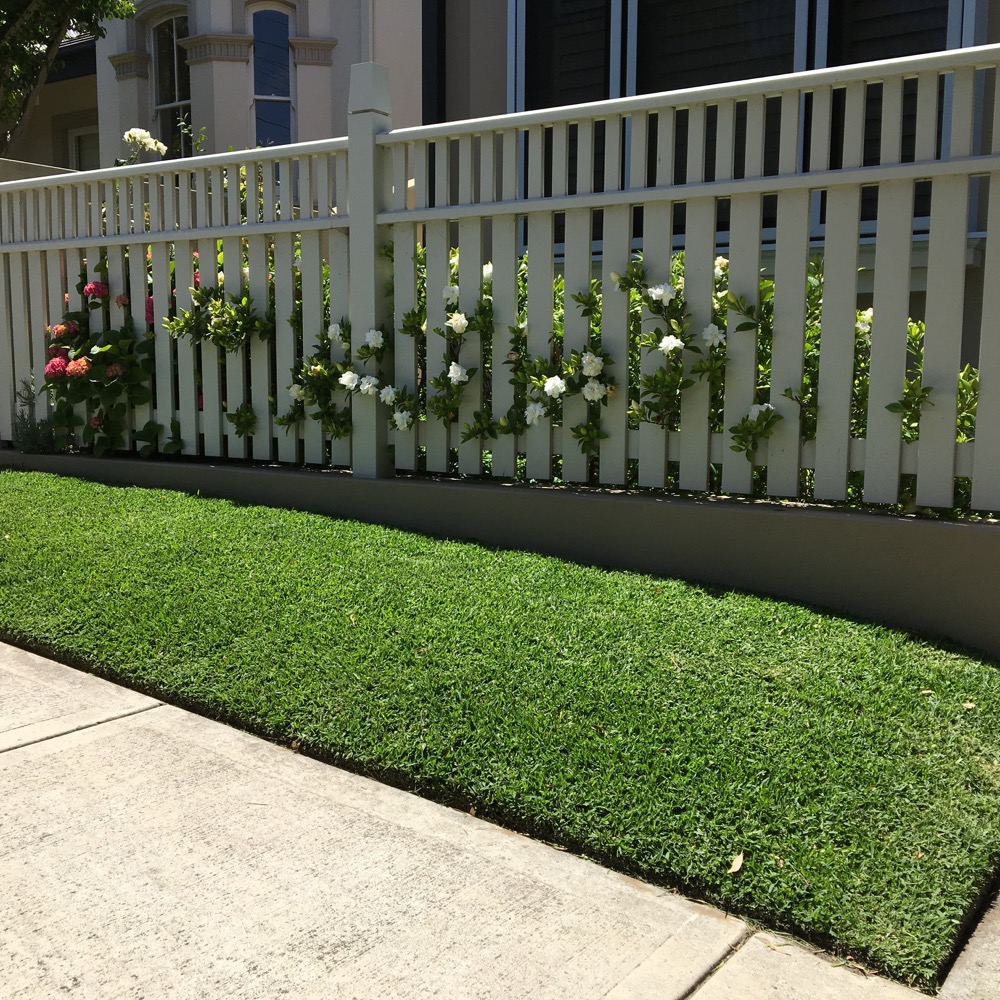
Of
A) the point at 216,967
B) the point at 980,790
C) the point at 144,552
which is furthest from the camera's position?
the point at 144,552

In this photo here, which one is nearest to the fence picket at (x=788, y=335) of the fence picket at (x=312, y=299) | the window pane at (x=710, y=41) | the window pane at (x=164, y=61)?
the fence picket at (x=312, y=299)

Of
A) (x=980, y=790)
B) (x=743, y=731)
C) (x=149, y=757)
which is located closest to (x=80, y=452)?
(x=149, y=757)

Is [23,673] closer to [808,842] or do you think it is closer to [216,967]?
[216,967]

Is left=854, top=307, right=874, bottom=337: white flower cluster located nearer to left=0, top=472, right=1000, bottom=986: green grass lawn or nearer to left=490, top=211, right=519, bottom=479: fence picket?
left=0, top=472, right=1000, bottom=986: green grass lawn

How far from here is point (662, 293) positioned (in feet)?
13.5

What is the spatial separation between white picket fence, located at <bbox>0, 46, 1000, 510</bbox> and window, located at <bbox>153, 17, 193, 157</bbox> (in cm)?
617

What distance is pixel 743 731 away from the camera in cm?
292

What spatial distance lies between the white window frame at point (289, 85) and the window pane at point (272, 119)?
6 centimetres

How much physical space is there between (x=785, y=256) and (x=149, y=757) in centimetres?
282

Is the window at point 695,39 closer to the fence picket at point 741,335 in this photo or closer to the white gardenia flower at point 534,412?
the fence picket at point 741,335

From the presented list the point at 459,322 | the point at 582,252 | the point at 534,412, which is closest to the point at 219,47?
the point at 459,322

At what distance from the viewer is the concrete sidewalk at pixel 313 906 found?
2076 mm

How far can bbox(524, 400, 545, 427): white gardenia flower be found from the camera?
4.47 metres

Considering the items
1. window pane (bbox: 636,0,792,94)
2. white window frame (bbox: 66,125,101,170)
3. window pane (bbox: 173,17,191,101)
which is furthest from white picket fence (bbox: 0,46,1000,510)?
white window frame (bbox: 66,125,101,170)
